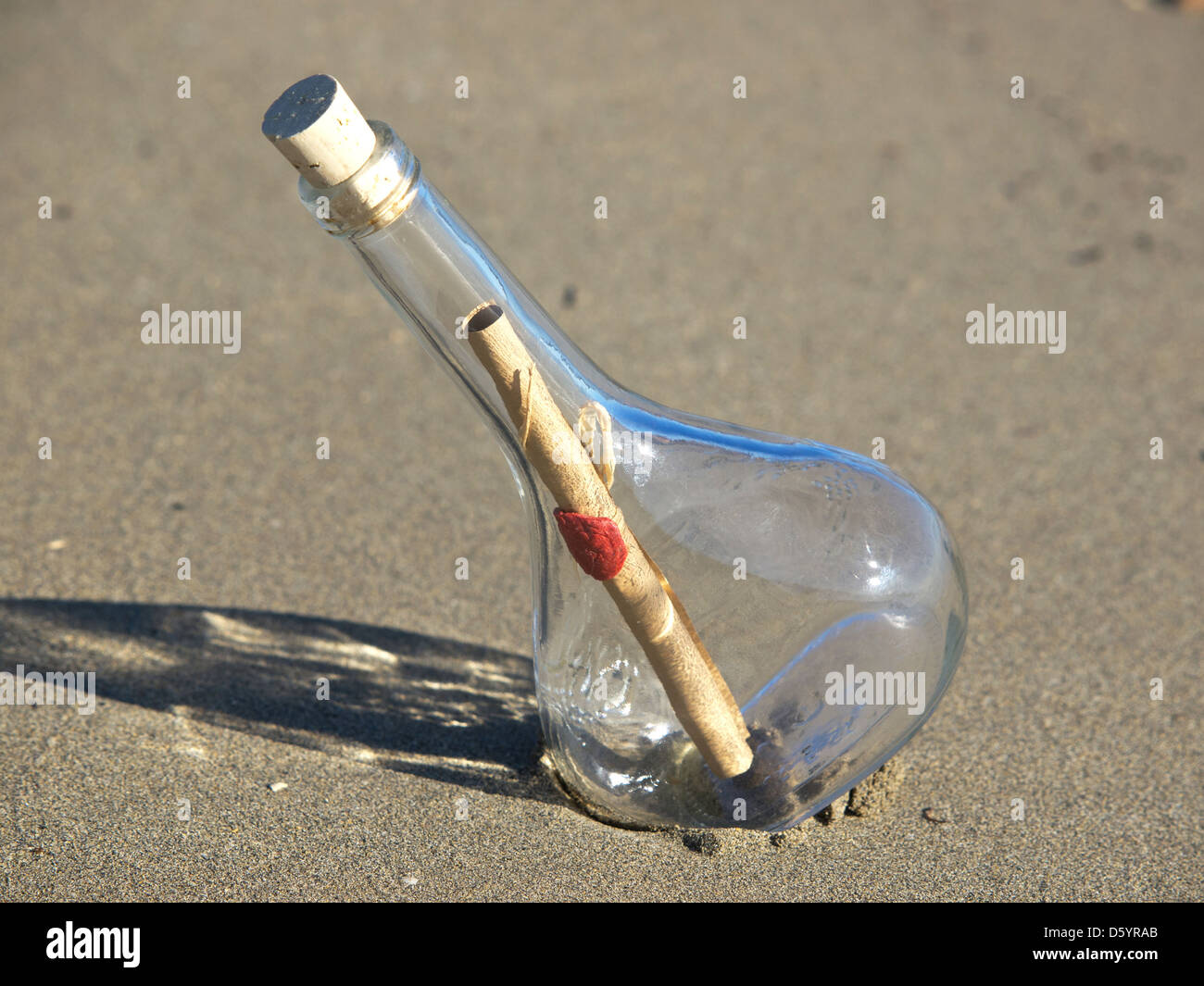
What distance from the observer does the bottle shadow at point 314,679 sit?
210cm

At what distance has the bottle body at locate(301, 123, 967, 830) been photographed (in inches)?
70.4

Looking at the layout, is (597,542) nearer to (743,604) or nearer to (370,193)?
(743,604)

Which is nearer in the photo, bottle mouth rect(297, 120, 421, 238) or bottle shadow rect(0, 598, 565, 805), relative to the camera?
bottle mouth rect(297, 120, 421, 238)

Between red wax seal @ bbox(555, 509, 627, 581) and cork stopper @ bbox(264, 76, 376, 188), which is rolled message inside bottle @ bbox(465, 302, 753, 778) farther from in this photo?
cork stopper @ bbox(264, 76, 376, 188)

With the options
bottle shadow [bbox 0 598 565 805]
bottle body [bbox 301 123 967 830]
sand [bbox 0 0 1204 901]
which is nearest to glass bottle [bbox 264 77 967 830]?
bottle body [bbox 301 123 967 830]

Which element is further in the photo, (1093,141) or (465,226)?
(1093,141)

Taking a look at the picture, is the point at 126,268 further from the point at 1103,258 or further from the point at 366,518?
the point at 1103,258

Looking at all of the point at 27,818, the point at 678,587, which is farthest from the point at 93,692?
the point at 678,587

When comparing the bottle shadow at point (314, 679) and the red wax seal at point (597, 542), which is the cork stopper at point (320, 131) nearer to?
the red wax seal at point (597, 542)

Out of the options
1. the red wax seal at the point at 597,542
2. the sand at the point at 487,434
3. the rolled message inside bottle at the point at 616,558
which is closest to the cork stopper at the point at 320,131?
the rolled message inside bottle at the point at 616,558

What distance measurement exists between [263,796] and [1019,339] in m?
2.52

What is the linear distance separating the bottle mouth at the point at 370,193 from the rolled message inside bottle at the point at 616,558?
0.56ft

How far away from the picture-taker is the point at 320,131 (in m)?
1.47

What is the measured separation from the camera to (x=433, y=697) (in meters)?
2.24
